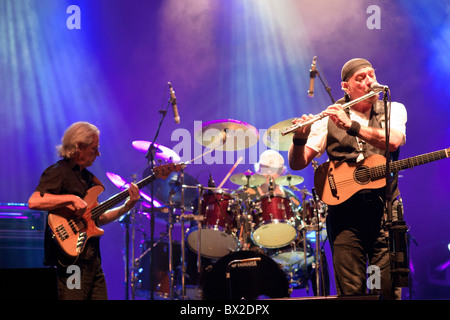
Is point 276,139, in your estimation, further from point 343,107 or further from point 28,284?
point 28,284

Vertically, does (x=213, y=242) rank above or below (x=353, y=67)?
below

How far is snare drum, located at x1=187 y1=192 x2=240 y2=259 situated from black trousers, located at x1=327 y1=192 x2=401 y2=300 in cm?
309

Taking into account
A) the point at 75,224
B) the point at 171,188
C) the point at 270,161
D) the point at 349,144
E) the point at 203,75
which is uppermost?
the point at 203,75

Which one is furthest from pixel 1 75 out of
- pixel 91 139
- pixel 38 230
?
pixel 91 139

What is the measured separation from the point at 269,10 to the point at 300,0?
1.71ft

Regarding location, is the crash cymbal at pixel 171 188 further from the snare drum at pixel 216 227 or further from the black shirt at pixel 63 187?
the black shirt at pixel 63 187

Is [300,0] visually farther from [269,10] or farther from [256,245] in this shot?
[256,245]

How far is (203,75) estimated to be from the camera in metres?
8.23

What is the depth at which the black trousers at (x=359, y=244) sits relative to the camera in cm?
315

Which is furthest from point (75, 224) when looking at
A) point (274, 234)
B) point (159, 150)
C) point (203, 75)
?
point (203, 75)

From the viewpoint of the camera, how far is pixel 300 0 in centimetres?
777

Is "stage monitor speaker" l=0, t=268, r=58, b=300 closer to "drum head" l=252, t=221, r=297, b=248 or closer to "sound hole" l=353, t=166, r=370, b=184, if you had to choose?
"sound hole" l=353, t=166, r=370, b=184

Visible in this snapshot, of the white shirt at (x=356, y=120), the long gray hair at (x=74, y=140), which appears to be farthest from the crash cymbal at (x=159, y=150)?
the white shirt at (x=356, y=120)

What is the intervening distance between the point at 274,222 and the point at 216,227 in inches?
30.0
